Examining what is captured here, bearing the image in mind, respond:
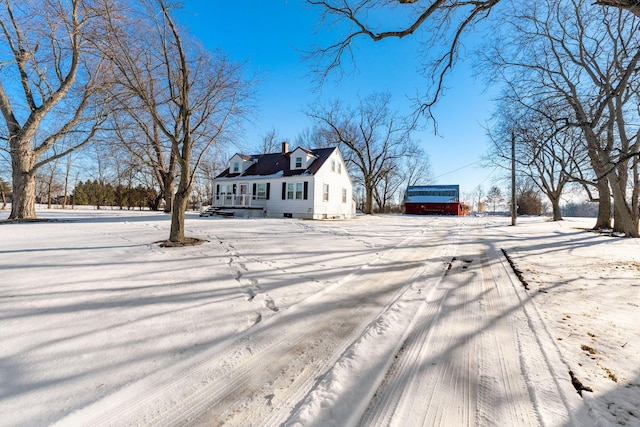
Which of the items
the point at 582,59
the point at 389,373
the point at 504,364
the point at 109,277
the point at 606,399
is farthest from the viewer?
the point at 582,59

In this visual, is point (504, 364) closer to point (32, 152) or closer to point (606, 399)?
point (606, 399)

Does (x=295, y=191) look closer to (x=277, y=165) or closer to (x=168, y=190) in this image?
(x=277, y=165)

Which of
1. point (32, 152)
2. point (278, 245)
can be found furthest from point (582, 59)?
point (32, 152)

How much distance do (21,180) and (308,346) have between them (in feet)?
48.4

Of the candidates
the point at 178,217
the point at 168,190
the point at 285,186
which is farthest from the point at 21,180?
the point at 285,186

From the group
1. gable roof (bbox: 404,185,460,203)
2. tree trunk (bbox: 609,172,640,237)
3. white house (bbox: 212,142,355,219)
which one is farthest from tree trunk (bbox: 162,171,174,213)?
gable roof (bbox: 404,185,460,203)

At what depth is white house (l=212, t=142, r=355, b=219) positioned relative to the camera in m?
19.7

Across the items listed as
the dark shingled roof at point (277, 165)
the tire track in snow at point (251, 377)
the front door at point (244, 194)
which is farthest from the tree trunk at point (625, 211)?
the front door at point (244, 194)

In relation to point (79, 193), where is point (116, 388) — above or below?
below

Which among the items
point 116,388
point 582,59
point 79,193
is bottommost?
point 116,388

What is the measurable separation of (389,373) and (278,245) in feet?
16.8

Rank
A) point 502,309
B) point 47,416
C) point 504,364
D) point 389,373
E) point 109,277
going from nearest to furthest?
1. point 47,416
2. point 389,373
3. point 504,364
4. point 502,309
5. point 109,277

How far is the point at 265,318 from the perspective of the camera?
2.78m

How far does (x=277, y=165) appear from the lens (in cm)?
2225
